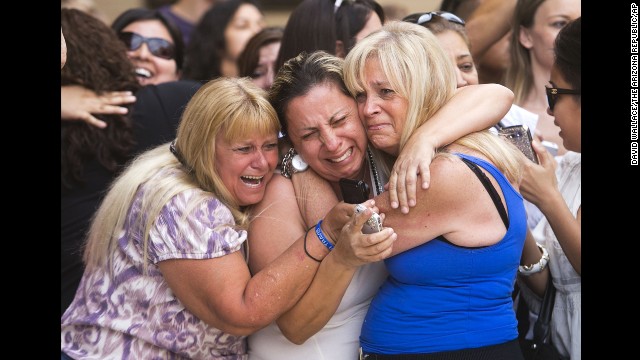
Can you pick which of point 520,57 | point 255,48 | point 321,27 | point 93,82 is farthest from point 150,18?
point 520,57

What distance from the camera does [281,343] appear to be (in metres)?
2.80

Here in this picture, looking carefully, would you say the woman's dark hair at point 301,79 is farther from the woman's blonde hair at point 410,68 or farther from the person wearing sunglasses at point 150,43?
the person wearing sunglasses at point 150,43

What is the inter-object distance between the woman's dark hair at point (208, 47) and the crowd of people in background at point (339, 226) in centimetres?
171

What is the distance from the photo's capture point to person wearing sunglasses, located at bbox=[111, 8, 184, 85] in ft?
14.1

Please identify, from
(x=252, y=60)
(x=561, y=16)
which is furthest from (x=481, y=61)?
(x=252, y=60)

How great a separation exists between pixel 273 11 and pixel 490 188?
645 cm

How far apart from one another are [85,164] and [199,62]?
66.7 inches

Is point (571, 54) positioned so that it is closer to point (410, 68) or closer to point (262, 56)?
point (410, 68)

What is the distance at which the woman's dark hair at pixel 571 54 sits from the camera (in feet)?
9.82

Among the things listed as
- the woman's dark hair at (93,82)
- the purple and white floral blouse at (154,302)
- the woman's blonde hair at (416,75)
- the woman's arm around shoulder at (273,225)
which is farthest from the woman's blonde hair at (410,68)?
the woman's dark hair at (93,82)

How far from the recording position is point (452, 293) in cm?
250

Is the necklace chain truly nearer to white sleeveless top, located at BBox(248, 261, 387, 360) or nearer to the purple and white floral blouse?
white sleeveless top, located at BBox(248, 261, 387, 360)

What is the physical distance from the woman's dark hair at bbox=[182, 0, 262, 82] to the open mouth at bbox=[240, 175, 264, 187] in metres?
2.25

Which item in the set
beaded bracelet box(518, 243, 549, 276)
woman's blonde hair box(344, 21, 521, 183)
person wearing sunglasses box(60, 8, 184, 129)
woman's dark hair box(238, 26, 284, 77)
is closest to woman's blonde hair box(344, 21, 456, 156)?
woman's blonde hair box(344, 21, 521, 183)
